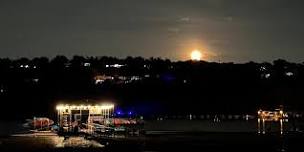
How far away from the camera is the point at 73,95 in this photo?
105 m

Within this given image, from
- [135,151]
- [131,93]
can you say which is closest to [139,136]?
[135,151]

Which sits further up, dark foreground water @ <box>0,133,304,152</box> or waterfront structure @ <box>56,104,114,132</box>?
waterfront structure @ <box>56,104,114,132</box>

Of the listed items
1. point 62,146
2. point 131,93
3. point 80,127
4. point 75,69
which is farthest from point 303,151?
point 75,69

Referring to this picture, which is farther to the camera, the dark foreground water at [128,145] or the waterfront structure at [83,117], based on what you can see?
the waterfront structure at [83,117]

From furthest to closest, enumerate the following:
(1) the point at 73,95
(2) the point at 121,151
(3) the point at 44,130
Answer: (1) the point at 73,95 < (3) the point at 44,130 < (2) the point at 121,151

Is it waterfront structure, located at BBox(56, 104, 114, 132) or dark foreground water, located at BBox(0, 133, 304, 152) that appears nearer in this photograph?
dark foreground water, located at BBox(0, 133, 304, 152)

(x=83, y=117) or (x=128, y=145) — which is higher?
(x=83, y=117)

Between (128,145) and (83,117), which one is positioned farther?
(83,117)

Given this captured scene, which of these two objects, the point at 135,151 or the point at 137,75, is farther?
the point at 137,75

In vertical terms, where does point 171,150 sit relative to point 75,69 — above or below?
below

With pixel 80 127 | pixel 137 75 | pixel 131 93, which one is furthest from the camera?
pixel 137 75

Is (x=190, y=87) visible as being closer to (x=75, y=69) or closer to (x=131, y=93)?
(x=131, y=93)

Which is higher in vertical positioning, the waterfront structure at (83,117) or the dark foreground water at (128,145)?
the waterfront structure at (83,117)

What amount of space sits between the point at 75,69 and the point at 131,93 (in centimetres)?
1409
